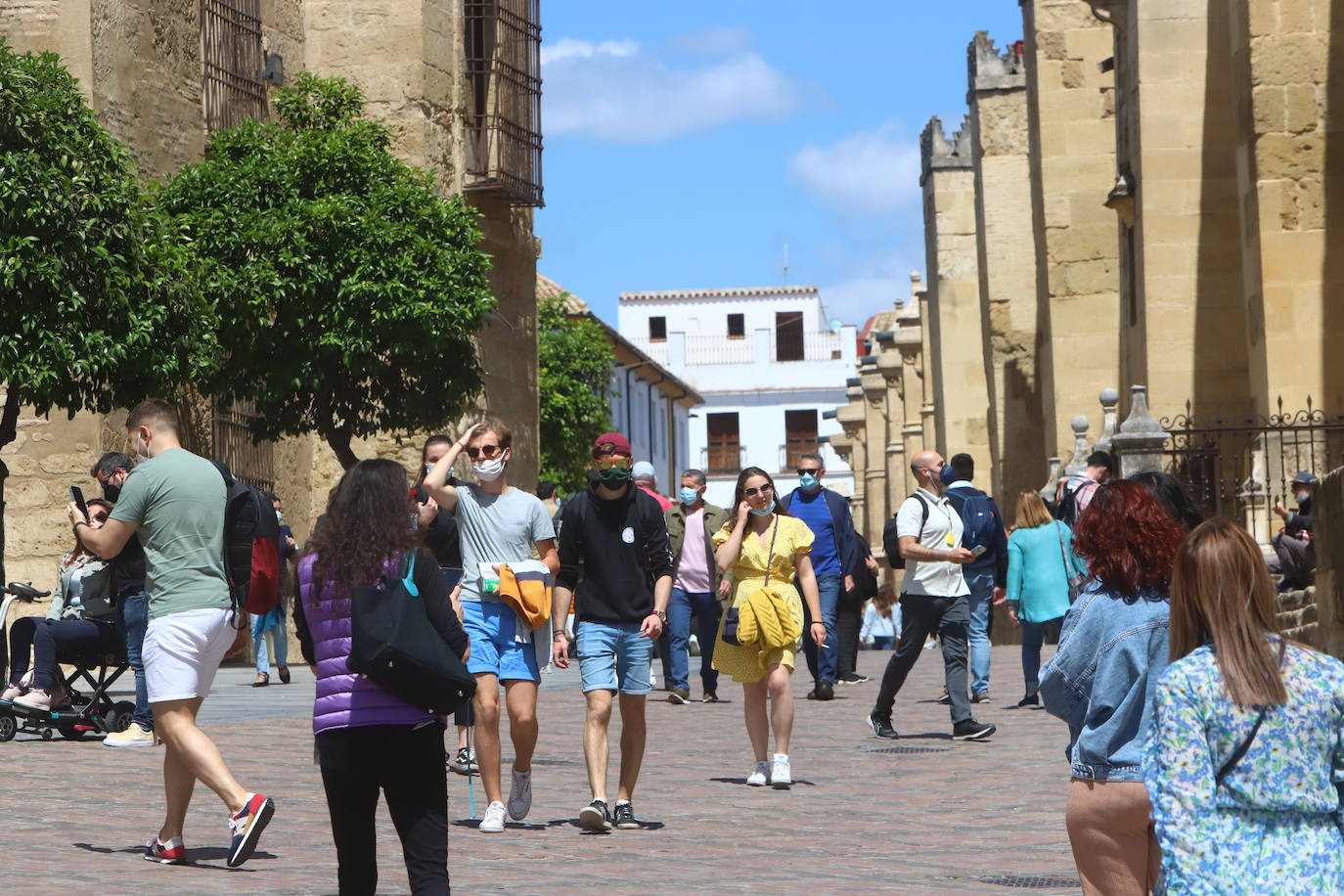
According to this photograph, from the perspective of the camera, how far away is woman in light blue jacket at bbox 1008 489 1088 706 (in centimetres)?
1548

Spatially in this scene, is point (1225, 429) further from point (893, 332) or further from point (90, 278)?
point (893, 332)

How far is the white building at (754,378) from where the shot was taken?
9262 centimetres

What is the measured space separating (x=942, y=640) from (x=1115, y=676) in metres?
8.46

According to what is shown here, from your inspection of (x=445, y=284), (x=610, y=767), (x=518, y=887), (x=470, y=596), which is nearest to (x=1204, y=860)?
(x=518, y=887)

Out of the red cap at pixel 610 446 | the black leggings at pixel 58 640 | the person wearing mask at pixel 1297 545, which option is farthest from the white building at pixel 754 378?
the red cap at pixel 610 446

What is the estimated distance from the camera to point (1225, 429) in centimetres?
1789

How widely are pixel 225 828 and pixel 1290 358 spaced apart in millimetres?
14185

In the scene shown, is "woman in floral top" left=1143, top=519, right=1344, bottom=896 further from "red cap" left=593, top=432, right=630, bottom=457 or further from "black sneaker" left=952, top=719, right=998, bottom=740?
"black sneaker" left=952, top=719, right=998, bottom=740

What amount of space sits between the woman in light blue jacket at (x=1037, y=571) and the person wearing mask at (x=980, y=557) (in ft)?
0.36

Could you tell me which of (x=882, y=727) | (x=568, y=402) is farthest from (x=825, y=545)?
(x=568, y=402)

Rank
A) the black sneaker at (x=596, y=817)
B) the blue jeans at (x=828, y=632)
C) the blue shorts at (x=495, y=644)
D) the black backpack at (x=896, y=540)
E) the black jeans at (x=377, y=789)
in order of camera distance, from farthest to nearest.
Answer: the blue jeans at (x=828, y=632)
the black backpack at (x=896, y=540)
the blue shorts at (x=495, y=644)
the black sneaker at (x=596, y=817)
the black jeans at (x=377, y=789)

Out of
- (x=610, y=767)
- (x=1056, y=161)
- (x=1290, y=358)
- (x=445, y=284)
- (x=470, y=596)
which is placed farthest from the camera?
(x=1056, y=161)

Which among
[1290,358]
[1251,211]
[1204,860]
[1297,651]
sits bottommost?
[1204,860]

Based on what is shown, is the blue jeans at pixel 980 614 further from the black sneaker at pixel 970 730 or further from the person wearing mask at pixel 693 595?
the person wearing mask at pixel 693 595
